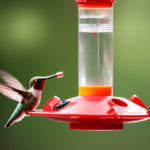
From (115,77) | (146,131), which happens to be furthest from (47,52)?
(146,131)

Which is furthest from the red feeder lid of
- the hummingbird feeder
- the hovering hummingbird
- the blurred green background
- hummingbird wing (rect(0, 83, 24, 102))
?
the blurred green background

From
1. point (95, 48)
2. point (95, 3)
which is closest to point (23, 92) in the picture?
point (95, 48)

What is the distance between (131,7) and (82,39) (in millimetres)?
2962

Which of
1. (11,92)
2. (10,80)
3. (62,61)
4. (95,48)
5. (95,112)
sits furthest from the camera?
(62,61)

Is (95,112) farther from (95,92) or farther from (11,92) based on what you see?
(11,92)

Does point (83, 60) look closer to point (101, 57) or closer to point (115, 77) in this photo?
point (101, 57)

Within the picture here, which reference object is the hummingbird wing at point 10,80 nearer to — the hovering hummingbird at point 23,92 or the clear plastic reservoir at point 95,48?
the hovering hummingbird at point 23,92

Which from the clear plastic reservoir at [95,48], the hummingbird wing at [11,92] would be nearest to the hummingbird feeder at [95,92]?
the clear plastic reservoir at [95,48]

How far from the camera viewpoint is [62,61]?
15.7 ft

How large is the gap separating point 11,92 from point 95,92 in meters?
0.71

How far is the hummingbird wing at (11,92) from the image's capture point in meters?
2.22

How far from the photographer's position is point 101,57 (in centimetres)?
201

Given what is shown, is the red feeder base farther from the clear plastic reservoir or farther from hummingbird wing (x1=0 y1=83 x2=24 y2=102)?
hummingbird wing (x1=0 y1=83 x2=24 y2=102)

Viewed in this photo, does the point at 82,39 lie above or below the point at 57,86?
above
